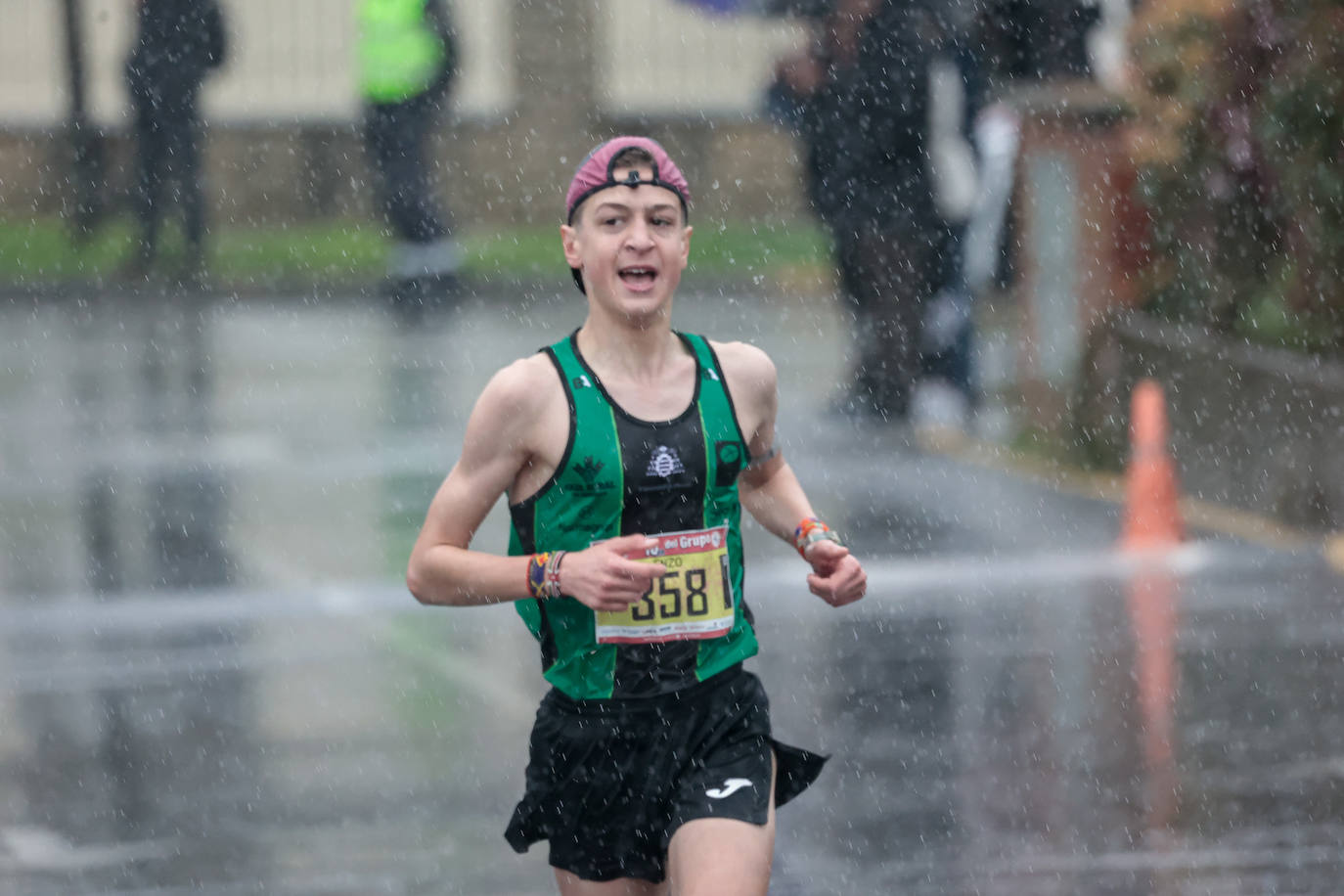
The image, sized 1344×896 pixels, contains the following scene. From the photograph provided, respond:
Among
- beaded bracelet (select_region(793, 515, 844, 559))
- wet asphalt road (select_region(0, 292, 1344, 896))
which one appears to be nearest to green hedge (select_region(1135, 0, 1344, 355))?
wet asphalt road (select_region(0, 292, 1344, 896))

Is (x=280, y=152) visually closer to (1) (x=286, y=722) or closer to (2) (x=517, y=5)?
(2) (x=517, y=5)

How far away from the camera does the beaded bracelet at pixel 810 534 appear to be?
4.46 m

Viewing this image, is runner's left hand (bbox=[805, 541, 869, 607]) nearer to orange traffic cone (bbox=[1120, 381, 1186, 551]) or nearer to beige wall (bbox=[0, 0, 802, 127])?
orange traffic cone (bbox=[1120, 381, 1186, 551])

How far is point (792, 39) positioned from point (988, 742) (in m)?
25.2

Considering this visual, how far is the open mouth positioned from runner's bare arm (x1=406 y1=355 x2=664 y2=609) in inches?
8.7

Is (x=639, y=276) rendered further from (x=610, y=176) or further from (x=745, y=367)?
(x=745, y=367)

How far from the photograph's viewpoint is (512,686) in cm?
812

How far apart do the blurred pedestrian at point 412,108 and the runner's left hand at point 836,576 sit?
1725 cm

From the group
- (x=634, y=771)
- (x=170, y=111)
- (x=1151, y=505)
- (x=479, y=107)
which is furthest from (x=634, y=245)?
(x=479, y=107)

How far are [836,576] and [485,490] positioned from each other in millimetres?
653

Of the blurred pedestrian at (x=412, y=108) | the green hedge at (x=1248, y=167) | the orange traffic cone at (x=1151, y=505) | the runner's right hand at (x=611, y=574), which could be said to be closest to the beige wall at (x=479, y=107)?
the blurred pedestrian at (x=412, y=108)

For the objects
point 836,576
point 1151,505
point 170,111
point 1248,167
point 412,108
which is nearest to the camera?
point 836,576

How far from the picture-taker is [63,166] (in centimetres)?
2705

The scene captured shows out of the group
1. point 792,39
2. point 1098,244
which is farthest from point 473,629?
point 792,39
